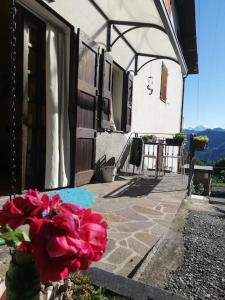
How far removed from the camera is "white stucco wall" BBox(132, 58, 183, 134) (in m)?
8.81

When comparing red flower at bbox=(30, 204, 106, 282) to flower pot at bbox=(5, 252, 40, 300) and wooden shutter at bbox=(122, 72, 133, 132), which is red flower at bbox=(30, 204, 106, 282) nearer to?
flower pot at bbox=(5, 252, 40, 300)

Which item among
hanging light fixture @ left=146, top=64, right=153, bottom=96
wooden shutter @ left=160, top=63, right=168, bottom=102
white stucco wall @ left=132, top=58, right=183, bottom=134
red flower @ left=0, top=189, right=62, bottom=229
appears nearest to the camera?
red flower @ left=0, top=189, right=62, bottom=229

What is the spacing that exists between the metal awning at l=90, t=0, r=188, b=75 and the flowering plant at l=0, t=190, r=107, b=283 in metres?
4.03

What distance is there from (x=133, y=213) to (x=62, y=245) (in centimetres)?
345

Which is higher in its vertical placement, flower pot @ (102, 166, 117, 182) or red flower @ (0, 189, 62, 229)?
red flower @ (0, 189, 62, 229)

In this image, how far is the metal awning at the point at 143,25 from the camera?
504 centimetres

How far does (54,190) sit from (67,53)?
6.42ft

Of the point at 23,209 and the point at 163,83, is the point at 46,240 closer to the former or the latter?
the point at 23,209

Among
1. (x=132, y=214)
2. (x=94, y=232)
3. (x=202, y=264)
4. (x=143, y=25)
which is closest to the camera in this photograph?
(x=94, y=232)

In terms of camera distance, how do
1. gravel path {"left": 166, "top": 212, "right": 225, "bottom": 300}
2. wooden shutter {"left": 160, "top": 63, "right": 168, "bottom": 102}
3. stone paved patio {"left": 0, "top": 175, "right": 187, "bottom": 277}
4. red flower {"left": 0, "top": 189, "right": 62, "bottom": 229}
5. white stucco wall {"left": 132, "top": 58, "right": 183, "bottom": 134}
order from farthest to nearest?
wooden shutter {"left": 160, "top": 63, "right": 168, "bottom": 102} → white stucco wall {"left": 132, "top": 58, "right": 183, "bottom": 134} → stone paved patio {"left": 0, "top": 175, "right": 187, "bottom": 277} → gravel path {"left": 166, "top": 212, "right": 225, "bottom": 300} → red flower {"left": 0, "top": 189, "right": 62, "bottom": 229}

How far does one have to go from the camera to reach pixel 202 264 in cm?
283

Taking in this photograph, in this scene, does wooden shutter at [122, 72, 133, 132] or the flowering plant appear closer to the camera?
the flowering plant

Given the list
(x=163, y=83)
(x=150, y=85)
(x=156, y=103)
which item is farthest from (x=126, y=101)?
(x=163, y=83)

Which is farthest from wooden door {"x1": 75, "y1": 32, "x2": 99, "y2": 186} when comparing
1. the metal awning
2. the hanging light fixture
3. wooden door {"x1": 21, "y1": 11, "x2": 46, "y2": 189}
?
the hanging light fixture
